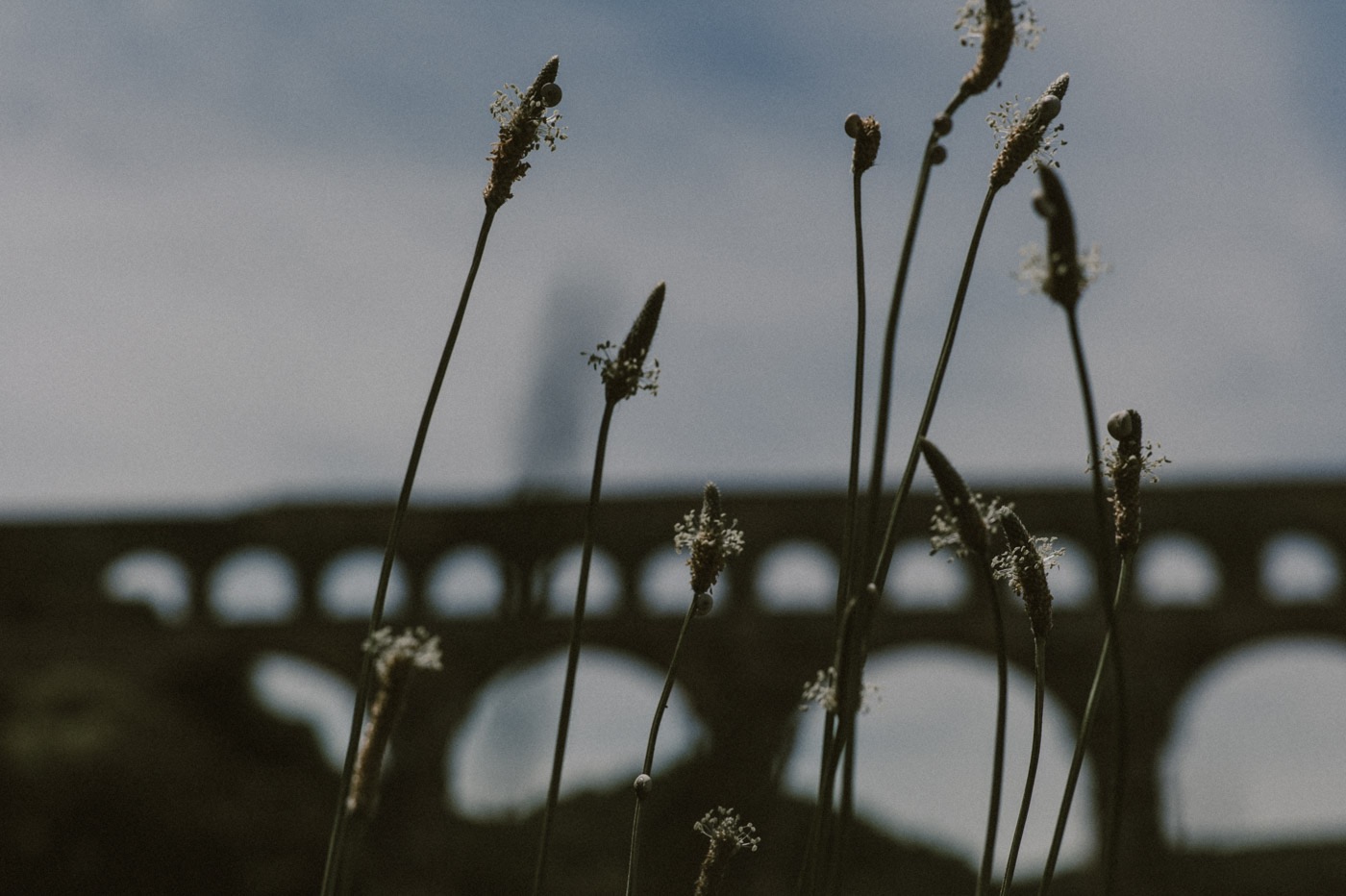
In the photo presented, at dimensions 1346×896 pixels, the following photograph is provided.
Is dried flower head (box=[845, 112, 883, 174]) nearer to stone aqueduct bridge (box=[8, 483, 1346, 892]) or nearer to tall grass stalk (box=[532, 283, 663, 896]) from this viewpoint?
tall grass stalk (box=[532, 283, 663, 896])

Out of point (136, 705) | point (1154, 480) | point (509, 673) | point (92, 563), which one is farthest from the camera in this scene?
point (92, 563)

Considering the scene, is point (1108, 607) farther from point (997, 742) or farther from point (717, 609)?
point (717, 609)

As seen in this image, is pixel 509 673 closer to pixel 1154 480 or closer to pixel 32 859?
pixel 1154 480

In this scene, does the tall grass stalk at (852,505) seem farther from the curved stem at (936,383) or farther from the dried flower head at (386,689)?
the dried flower head at (386,689)

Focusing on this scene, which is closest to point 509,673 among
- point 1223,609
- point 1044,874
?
point 1044,874

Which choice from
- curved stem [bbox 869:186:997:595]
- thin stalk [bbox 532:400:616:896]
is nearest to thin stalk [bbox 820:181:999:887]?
curved stem [bbox 869:186:997:595]

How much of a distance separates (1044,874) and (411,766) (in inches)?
838

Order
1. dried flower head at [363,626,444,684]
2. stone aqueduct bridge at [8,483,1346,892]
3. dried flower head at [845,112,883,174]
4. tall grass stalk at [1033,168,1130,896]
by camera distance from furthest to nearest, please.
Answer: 1. stone aqueduct bridge at [8,483,1346,892]
2. dried flower head at [845,112,883,174]
3. dried flower head at [363,626,444,684]
4. tall grass stalk at [1033,168,1130,896]

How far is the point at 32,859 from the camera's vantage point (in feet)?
46.9

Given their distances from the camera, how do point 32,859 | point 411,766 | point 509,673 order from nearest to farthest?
point 509,673 → point 32,859 → point 411,766

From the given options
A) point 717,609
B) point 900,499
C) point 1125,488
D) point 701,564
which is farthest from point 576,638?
point 717,609

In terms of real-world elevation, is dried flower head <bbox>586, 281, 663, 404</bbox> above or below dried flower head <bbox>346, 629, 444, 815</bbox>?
above

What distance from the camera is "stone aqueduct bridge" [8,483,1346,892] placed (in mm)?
21281

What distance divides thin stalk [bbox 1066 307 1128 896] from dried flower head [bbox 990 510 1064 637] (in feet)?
0.14
